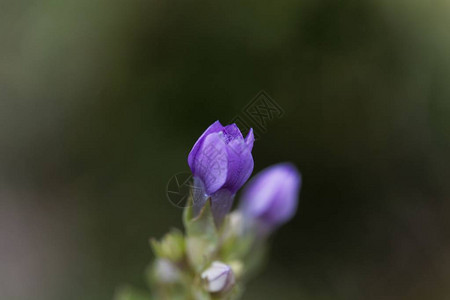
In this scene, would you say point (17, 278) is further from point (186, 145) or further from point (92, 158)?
point (186, 145)

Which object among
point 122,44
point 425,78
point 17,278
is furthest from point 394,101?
point 17,278

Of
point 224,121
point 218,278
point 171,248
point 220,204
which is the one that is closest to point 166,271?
point 171,248

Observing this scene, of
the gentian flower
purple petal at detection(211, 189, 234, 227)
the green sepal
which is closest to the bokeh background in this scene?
the green sepal

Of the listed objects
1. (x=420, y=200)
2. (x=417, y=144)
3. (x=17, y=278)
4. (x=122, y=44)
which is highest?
(x=122, y=44)

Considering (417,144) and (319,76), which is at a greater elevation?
(319,76)

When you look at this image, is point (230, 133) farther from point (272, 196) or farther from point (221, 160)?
point (272, 196)

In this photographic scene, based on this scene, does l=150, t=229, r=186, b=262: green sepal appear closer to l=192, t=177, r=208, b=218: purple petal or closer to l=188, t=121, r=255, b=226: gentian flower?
l=192, t=177, r=208, b=218: purple petal

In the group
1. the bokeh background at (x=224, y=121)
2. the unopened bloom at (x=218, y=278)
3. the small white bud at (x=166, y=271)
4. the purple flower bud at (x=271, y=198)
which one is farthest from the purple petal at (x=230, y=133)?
the bokeh background at (x=224, y=121)
